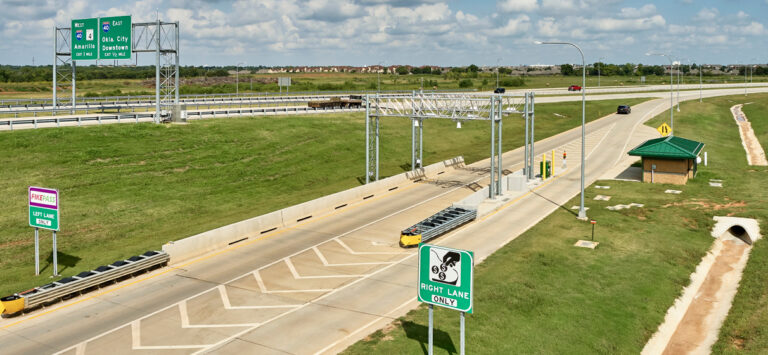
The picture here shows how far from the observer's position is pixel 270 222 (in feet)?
108

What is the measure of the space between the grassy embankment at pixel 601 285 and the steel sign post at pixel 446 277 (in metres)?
4.07

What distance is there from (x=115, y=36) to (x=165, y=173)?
1813cm

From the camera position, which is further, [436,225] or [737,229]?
[737,229]

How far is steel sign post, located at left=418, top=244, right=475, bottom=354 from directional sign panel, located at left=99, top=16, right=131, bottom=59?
50460 millimetres

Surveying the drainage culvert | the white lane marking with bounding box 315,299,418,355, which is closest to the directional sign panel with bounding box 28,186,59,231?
the white lane marking with bounding box 315,299,418,355

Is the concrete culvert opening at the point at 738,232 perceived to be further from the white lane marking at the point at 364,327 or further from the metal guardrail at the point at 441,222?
the white lane marking at the point at 364,327

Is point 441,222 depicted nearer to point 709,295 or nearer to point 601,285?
point 601,285

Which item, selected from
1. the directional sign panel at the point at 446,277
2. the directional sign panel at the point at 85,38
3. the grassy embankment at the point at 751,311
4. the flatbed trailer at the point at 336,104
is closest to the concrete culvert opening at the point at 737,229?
the grassy embankment at the point at 751,311

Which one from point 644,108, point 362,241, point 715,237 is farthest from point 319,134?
point 644,108

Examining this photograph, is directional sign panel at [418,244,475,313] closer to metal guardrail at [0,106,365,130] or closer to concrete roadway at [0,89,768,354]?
concrete roadway at [0,89,768,354]

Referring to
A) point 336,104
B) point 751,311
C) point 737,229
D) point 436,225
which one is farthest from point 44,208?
point 336,104

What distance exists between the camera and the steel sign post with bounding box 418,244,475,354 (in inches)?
575

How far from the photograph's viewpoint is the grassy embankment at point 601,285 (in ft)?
64.8

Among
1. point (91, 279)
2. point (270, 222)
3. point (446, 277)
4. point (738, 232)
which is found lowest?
point (91, 279)
